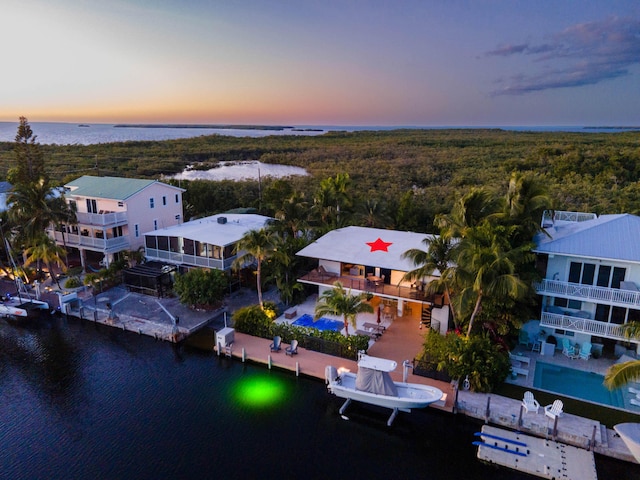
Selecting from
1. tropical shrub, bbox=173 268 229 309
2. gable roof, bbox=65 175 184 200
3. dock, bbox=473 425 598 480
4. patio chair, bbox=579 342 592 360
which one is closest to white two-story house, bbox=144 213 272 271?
tropical shrub, bbox=173 268 229 309

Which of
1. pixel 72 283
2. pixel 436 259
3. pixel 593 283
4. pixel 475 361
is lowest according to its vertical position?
pixel 72 283

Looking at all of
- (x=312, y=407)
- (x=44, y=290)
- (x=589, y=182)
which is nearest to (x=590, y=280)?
(x=312, y=407)

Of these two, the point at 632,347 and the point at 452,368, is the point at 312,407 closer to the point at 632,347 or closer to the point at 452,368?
the point at 452,368

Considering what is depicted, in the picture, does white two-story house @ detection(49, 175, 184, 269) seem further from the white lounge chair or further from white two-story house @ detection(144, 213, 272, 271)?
the white lounge chair

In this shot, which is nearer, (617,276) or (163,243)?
(617,276)

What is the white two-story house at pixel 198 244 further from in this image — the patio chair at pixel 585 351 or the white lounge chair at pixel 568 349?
→ the patio chair at pixel 585 351

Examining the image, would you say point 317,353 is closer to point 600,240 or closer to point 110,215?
point 600,240

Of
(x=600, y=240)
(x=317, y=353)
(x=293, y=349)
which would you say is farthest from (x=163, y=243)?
(x=600, y=240)
